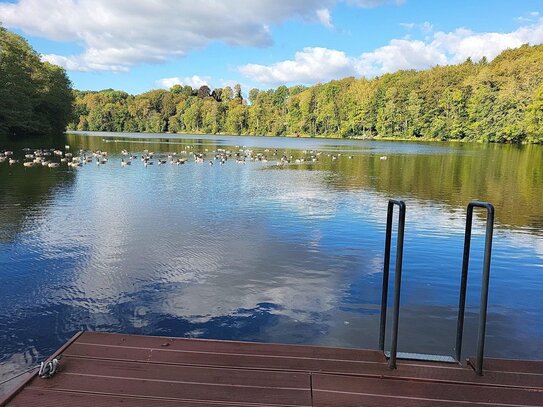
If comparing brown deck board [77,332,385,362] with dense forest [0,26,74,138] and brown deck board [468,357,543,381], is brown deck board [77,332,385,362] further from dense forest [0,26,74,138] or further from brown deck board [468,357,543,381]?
dense forest [0,26,74,138]

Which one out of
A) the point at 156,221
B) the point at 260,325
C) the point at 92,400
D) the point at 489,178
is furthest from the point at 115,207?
the point at 489,178

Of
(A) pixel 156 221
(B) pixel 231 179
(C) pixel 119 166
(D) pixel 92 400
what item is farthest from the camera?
(C) pixel 119 166

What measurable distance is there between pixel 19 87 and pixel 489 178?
5208 centimetres

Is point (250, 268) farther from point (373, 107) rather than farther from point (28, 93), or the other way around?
point (373, 107)

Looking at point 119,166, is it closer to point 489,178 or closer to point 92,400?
point 489,178

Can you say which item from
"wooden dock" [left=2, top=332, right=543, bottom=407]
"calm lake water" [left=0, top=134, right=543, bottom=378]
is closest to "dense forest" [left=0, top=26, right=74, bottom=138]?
"calm lake water" [left=0, top=134, right=543, bottom=378]

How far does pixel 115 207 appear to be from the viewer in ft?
48.5

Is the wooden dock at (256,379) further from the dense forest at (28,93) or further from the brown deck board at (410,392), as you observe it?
the dense forest at (28,93)

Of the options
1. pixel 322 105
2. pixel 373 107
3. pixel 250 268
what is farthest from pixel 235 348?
pixel 322 105

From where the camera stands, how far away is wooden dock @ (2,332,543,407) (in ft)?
10.8

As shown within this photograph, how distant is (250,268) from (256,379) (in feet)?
16.3

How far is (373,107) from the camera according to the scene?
347 ft

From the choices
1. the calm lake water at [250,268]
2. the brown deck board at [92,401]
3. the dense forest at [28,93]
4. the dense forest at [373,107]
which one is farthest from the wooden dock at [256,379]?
the dense forest at [373,107]

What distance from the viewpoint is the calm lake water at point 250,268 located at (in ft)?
19.5
